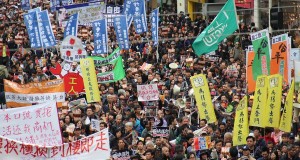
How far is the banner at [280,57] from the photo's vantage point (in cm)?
2317

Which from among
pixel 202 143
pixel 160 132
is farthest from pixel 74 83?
pixel 202 143

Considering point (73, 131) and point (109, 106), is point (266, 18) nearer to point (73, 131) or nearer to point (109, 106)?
point (109, 106)

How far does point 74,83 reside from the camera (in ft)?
90.5

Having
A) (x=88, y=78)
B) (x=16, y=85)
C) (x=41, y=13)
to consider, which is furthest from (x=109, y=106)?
(x=41, y=13)

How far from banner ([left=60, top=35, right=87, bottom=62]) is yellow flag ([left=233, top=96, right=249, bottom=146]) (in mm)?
9069

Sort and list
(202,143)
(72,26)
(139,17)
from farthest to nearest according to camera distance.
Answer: (139,17) → (72,26) → (202,143)

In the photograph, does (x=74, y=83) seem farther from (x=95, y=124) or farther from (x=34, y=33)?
(x=34, y=33)

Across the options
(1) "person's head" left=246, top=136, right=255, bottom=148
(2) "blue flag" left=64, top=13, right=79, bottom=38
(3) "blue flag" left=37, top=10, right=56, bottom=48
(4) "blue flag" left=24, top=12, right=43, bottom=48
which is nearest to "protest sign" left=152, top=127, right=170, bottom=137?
(1) "person's head" left=246, top=136, right=255, bottom=148

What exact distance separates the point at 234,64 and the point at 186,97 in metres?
4.33

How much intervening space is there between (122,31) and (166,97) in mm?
7472

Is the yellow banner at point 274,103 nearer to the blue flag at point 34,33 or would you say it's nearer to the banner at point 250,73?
the banner at point 250,73

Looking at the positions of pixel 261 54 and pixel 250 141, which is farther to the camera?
pixel 261 54

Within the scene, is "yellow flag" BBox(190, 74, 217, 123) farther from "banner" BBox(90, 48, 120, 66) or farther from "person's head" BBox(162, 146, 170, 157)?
"banner" BBox(90, 48, 120, 66)

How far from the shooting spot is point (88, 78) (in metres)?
26.4
